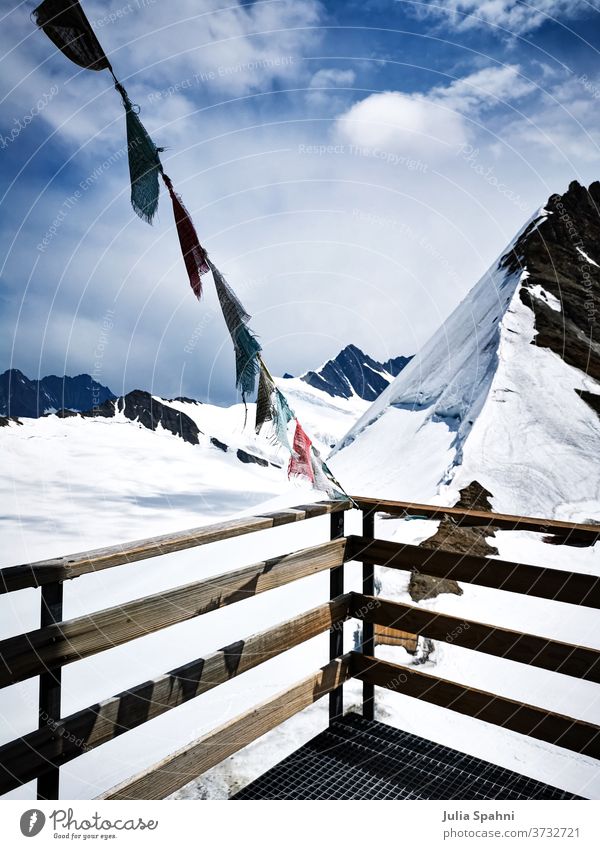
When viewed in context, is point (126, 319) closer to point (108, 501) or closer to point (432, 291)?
point (432, 291)

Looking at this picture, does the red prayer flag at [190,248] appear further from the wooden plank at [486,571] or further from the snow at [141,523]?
the wooden plank at [486,571]

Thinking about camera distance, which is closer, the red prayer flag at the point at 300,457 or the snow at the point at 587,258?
the red prayer flag at the point at 300,457

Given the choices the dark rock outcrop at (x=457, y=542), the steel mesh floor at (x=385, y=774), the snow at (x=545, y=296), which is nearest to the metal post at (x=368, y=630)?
the steel mesh floor at (x=385, y=774)

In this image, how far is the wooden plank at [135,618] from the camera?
1074mm

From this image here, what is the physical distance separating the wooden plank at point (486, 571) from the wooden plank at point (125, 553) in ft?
1.29

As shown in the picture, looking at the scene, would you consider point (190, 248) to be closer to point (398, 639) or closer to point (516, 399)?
point (398, 639)


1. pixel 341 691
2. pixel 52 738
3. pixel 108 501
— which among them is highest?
pixel 108 501

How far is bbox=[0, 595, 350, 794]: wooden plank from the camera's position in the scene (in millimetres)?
1097

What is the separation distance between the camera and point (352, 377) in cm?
384

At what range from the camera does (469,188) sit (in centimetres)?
218
